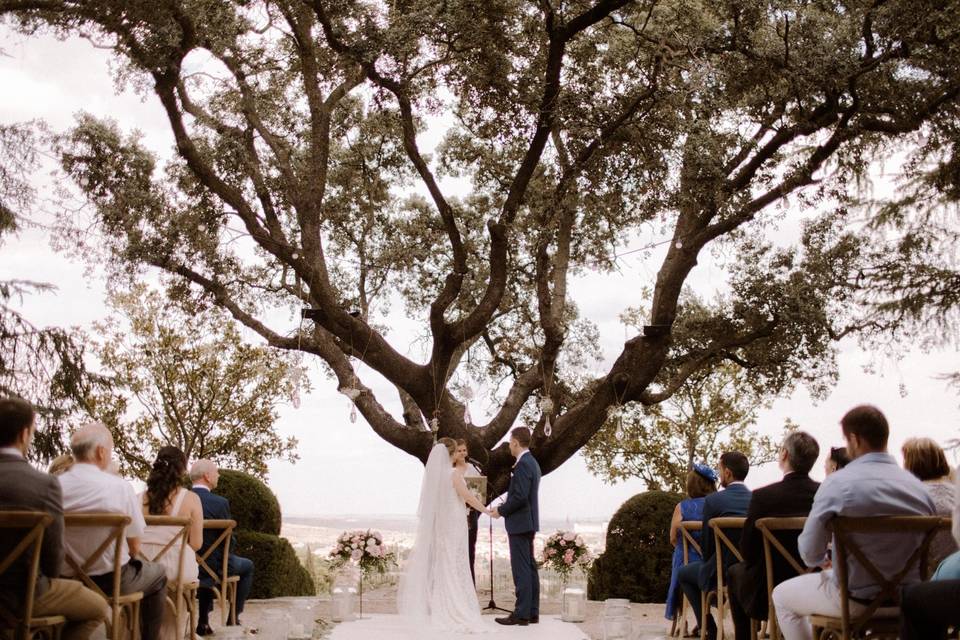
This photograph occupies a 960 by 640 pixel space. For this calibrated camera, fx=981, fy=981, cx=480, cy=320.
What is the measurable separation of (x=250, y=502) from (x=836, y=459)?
650cm

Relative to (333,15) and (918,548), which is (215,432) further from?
(918,548)

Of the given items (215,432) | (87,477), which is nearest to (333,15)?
(87,477)

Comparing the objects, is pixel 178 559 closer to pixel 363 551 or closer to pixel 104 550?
pixel 104 550

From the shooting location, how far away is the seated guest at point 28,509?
415 cm

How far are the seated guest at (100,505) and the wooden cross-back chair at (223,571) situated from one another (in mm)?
1767

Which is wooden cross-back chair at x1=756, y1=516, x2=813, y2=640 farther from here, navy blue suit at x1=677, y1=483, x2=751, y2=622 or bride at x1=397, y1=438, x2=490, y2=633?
bride at x1=397, y1=438, x2=490, y2=633

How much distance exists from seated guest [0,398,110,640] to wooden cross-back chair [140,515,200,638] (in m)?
1.09

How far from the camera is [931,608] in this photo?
3.46 metres

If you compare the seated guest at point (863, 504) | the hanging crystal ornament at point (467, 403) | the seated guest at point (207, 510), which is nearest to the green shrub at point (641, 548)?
the hanging crystal ornament at point (467, 403)

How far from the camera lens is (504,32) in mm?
10969

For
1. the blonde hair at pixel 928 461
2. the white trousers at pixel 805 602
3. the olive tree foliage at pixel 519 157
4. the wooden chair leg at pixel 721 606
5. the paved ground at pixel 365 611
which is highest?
the olive tree foliage at pixel 519 157

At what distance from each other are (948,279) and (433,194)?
6503 mm

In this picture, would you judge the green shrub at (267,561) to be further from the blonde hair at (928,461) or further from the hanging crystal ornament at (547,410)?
the blonde hair at (928,461)

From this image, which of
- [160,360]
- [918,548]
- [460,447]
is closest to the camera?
[918,548]
